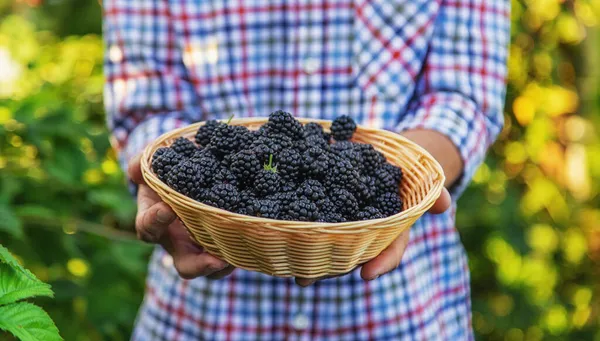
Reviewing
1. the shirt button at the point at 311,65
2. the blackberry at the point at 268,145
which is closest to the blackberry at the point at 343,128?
the blackberry at the point at 268,145

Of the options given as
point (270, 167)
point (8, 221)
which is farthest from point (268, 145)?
point (8, 221)

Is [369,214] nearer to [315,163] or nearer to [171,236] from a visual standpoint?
[315,163]

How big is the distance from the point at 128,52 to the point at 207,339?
61cm

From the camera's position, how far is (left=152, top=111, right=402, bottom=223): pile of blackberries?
975mm

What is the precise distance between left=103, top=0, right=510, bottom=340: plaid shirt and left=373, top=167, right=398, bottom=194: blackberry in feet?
0.73

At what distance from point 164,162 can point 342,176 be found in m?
0.27

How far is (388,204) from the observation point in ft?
3.47

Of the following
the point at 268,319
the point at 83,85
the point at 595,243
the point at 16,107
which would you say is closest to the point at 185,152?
the point at 268,319

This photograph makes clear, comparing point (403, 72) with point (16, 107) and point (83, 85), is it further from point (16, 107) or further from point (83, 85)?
point (83, 85)

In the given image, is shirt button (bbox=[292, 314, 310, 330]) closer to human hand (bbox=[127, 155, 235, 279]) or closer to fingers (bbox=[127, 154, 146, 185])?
human hand (bbox=[127, 155, 235, 279])

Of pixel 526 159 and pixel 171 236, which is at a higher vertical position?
pixel 171 236

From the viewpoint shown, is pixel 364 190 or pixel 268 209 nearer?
pixel 268 209

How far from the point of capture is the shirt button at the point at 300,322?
4.23 feet

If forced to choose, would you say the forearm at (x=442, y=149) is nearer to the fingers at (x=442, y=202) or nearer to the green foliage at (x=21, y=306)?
the fingers at (x=442, y=202)
